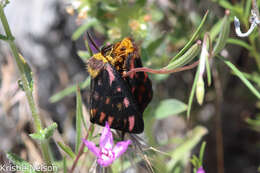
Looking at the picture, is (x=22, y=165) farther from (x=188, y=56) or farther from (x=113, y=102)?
(x=188, y=56)

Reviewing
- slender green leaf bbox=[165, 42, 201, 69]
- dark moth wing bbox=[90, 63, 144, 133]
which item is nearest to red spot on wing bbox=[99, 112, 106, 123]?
dark moth wing bbox=[90, 63, 144, 133]

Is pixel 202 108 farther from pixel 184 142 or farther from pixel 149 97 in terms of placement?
pixel 149 97

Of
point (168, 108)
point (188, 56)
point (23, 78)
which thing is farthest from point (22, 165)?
point (168, 108)

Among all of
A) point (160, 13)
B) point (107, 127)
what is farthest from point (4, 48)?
point (107, 127)

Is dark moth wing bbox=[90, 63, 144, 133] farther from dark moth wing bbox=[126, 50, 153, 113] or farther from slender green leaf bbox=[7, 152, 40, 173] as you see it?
slender green leaf bbox=[7, 152, 40, 173]

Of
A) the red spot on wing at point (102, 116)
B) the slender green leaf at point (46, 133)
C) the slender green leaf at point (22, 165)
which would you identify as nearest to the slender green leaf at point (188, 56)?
the red spot on wing at point (102, 116)

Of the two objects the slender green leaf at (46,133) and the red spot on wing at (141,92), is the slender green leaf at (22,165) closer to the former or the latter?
the slender green leaf at (46,133)
